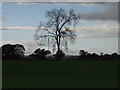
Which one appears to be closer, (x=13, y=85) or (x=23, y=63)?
(x=13, y=85)

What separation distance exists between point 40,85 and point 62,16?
12930 millimetres

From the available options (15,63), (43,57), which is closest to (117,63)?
(43,57)

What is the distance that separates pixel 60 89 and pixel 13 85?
6.36 ft

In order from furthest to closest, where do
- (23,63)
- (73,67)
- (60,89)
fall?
(23,63), (73,67), (60,89)

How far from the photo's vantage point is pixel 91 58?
71.1 ft

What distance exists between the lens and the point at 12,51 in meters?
22.3

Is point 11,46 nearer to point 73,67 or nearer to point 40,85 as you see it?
point 73,67

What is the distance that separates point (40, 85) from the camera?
11.1 m

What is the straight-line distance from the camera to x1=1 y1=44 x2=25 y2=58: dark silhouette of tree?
819 inches

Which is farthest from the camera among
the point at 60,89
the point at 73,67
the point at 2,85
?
the point at 73,67

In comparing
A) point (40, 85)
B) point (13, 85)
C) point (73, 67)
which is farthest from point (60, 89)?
point (73, 67)

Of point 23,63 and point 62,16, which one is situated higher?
point 62,16

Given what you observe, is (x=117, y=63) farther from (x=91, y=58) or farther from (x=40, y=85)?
(x=40, y=85)

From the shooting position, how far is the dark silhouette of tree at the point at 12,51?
20797mm
